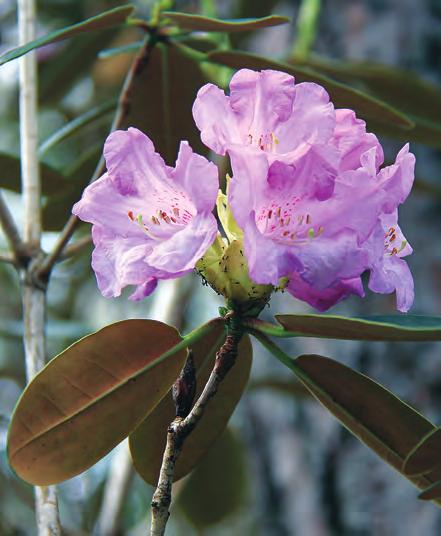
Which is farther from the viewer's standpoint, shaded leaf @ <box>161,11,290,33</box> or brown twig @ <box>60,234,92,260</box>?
brown twig @ <box>60,234,92,260</box>

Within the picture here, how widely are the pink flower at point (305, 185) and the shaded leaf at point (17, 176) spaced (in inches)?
16.5

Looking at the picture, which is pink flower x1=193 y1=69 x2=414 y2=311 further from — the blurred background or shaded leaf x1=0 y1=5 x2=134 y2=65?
the blurred background

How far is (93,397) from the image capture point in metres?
0.73

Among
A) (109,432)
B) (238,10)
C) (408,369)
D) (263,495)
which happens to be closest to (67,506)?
(263,495)

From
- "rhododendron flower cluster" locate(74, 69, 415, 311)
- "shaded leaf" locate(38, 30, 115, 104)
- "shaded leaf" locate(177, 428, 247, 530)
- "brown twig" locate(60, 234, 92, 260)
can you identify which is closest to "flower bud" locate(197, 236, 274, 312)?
"rhododendron flower cluster" locate(74, 69, 415, 311)

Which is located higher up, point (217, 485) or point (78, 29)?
point (78, 29)

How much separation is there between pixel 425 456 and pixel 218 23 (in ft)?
1.55

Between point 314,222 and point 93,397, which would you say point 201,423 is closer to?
point 93,397

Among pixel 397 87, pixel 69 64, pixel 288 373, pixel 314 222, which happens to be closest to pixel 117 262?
pixel 314 222

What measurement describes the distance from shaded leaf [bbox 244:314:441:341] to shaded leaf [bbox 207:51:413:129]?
313 millimetres

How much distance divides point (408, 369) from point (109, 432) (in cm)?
131

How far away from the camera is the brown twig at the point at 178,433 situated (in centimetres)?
67

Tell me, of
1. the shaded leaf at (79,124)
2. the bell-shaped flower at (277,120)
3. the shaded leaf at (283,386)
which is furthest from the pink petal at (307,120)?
the shaded leaf at (283,386)

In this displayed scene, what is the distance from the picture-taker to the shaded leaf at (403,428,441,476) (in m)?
0.69
